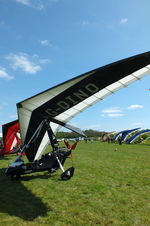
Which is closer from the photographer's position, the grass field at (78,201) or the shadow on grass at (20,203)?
the grass field at (78,201)

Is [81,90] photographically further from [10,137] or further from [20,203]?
[10,137]

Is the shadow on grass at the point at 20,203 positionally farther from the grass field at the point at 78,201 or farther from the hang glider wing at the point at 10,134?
the hang glider wing at the point at 10,134

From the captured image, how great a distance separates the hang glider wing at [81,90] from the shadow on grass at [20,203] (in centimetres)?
338

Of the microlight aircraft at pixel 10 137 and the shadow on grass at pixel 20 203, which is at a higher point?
the microlight aircraft at pixel 10 137

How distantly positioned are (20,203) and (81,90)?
4.53 metres

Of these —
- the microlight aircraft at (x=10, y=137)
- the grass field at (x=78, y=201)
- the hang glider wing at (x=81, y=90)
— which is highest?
the hang glider wing at (x=81, y=90)

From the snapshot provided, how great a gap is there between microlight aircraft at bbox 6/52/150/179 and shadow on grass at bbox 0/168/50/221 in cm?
152

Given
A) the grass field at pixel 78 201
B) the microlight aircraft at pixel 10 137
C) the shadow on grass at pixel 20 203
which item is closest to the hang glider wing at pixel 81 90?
the grass field at pixel 78 201

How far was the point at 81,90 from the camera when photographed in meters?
7.10

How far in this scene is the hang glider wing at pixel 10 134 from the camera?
1745 centimetres

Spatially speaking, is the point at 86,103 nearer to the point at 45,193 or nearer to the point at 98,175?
the point at 98,175

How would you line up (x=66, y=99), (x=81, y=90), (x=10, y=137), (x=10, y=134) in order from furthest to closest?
(x=10, y=137)
(x=10, y=134)
(x=66, y=99)
(x=81, y=90)

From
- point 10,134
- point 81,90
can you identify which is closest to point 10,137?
→ point 10,134

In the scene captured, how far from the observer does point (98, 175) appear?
8.93 metres
